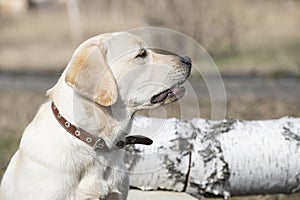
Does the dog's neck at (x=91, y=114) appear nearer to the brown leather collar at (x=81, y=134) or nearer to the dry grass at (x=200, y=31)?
the brown leather collar at (x=81, y=134)

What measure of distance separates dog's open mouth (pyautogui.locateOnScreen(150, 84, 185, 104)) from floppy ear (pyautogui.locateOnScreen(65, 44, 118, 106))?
0.98 ft

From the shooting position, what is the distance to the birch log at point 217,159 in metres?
5.61

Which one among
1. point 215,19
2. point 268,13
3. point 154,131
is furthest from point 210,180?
point 268,13

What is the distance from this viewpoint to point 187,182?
18.7 ft

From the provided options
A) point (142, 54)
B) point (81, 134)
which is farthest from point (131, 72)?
point (81, 134)

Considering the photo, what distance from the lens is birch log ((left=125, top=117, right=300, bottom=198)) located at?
221 inches

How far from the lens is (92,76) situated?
4055 millimetres

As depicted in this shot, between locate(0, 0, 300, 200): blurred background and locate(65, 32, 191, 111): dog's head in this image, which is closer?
locate(65, 32, 191, 111): dog's head

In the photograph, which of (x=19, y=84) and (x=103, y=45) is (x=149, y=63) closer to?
(x=103, y=45)

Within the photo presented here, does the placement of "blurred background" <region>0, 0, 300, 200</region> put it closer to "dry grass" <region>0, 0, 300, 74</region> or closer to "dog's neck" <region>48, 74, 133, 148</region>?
"dry grass" <region>0, 0, 300, 74</region>

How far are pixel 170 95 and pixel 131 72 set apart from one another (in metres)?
0.29

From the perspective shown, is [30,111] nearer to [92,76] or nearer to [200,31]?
[92,76]

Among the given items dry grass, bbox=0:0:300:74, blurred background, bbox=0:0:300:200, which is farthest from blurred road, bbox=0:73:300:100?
dry grass, bbox=0:0:300:74

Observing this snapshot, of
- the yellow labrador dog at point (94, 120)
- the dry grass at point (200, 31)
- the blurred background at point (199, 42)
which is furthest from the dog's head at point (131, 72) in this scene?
the dry grass at point (200, 31)
